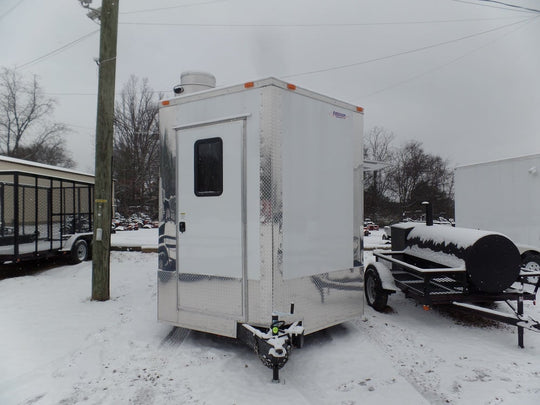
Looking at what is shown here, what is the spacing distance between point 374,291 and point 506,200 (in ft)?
15.2

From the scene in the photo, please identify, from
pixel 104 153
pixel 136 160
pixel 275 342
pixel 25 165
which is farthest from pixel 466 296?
pixel 136 160

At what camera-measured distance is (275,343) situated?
3.36 m

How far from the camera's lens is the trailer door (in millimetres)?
3902

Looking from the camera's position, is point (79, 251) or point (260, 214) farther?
point (79, 251)

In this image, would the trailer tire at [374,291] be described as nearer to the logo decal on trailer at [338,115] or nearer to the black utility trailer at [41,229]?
the logo decal on trailer at [338,115]

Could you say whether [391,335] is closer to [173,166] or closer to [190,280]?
[190,280]

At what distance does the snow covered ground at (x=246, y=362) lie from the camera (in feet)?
10.7

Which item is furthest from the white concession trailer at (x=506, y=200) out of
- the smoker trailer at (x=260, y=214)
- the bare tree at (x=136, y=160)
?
the bare tree at (x=136, y=160)

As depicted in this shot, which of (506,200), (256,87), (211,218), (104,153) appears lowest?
(211,218)

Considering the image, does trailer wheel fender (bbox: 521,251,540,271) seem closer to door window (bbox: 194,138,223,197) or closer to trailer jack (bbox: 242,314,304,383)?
trailer jack (bbox: 242,314,304,383)

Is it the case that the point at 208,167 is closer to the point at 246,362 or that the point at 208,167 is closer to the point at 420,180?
the point at 246,362

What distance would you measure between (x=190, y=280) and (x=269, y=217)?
4.07 feet

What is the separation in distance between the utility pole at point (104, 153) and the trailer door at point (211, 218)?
7.53 feet

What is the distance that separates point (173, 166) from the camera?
14.3 ft
